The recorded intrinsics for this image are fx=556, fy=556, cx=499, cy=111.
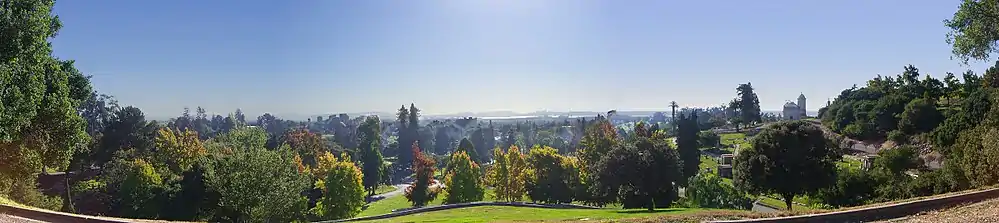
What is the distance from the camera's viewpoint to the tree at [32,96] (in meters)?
17.5

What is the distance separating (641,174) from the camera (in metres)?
34.2

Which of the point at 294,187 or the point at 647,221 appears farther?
the point at 294,187

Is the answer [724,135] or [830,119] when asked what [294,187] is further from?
[724,135]

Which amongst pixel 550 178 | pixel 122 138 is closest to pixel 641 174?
pixel 550 178

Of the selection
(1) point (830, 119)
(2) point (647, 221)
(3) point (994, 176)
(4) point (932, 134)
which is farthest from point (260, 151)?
(1) point (830, 119)

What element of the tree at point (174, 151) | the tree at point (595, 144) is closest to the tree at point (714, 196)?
the tree at point (595, 144)

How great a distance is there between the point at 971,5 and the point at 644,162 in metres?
17.3

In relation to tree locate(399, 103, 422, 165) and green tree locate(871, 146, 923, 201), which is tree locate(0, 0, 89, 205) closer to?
green tree locate(871, 146, 923, 201)

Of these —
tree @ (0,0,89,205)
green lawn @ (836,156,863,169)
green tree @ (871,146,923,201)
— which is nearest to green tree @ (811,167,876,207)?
green tree @ (871,146,923,201)

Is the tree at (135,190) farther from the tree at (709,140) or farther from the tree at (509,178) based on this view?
the tree at (709,140)

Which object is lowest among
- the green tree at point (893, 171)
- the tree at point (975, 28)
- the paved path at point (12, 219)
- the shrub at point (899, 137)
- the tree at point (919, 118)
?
the green tree at point (893, 171)

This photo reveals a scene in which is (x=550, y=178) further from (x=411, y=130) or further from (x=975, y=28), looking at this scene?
(x=411, y=130)

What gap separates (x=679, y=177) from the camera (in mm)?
36875

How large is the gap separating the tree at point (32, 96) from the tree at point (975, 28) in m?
33.7
